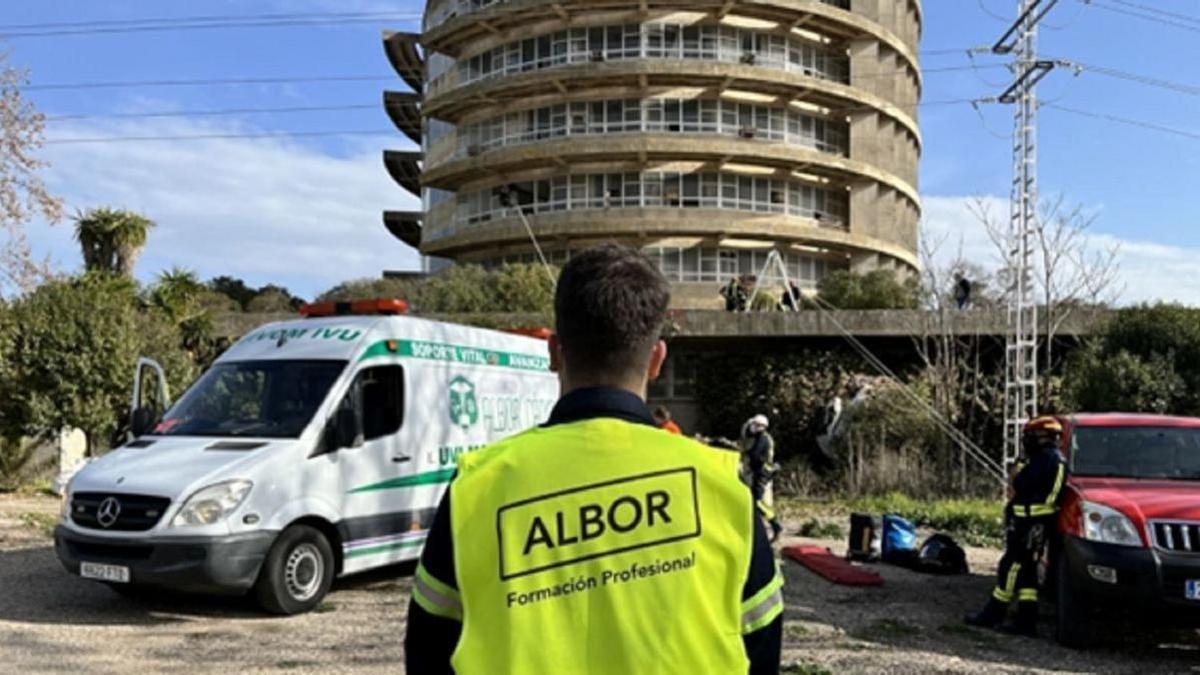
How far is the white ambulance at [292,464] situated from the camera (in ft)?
25.9

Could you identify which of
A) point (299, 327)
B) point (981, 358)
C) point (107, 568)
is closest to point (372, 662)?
point (107, 568)

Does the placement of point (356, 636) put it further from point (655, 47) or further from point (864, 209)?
point (864, 209)

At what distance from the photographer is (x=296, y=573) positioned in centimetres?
843

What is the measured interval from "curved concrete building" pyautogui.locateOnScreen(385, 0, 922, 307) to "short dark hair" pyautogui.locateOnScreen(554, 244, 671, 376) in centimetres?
4373

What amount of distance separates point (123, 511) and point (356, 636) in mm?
2071

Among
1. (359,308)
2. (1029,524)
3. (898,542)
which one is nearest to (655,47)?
(898,542)

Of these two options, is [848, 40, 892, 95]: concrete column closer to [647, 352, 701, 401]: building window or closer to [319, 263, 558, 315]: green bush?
[319, 263, 558, 315]: green bush

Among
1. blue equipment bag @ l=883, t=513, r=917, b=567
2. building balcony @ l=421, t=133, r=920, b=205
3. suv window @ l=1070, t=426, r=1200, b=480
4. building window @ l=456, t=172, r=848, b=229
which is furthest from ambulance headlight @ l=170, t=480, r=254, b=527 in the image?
building window @ l=456, t=172, r=848, b=229

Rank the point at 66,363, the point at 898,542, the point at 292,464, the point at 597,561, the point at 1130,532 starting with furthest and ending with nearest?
1. the point at 66,363
2. the point at 898,542
3. the point at 292,464
4. the point at 1130,532
5. the point at 597,561

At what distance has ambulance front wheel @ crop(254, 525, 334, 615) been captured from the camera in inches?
323

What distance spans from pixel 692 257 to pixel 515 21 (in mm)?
13613

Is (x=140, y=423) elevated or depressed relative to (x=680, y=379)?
depressed

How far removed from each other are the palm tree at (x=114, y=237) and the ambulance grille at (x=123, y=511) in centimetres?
2086

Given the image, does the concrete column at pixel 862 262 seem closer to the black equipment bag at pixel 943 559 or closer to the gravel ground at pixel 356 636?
the black equipment bag at pixel 943 559
